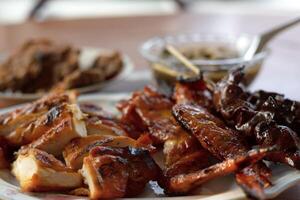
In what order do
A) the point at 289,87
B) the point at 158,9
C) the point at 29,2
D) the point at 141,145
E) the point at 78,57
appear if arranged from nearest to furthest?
the point at 141,145
the point at 289,87
the point at 78,57
the point at 158,9
the point at 29,2

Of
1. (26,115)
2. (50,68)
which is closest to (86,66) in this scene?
(50,68)

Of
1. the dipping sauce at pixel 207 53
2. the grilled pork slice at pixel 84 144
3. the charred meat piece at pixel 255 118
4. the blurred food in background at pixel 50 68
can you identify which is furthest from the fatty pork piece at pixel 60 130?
the dipping sauce at pixel 207 53

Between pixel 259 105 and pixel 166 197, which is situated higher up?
pixel 259 105

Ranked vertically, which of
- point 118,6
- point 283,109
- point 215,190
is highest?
point 118,6

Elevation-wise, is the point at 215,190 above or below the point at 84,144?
below

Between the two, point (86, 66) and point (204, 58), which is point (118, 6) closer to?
point (86, 66)

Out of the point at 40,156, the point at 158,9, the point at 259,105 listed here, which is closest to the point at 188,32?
the point at 259,105

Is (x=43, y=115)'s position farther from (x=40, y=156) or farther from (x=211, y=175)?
(x=211, y=175)
